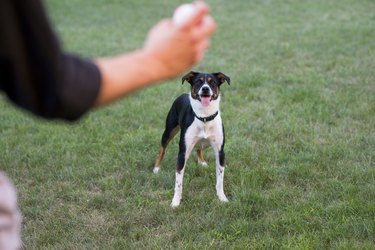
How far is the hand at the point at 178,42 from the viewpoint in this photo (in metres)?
1.02

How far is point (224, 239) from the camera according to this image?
138 inches

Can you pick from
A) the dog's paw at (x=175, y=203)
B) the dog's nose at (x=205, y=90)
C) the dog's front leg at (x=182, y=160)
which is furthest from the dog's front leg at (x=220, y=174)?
the dog's nose at (x=205, y=90)

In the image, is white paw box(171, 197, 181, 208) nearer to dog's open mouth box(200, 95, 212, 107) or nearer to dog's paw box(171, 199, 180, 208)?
dog's paw box(171, 199, 180, 208)

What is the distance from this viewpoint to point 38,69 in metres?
0.88

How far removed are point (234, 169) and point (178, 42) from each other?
3.62 metres

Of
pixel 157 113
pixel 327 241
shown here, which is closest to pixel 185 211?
pixel 327 241

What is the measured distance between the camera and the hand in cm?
102

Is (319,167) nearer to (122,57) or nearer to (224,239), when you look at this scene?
(224,239)

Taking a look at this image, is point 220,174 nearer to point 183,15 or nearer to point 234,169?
point 234,169

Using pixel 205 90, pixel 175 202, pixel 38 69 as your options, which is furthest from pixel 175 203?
pixel 38 69

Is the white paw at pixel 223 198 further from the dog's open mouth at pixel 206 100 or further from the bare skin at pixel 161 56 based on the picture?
the bare skin at pixel 161 56

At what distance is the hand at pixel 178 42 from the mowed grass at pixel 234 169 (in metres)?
2.51

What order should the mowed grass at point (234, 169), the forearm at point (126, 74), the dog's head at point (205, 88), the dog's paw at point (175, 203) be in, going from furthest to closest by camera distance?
the dog's head at point (205, 88)
the dog's paw at point (175, 203)
the mowed grass at point (234, 169)
the forearm at point (126, 74)

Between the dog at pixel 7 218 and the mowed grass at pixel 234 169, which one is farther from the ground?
the dog at pixel 7 218
